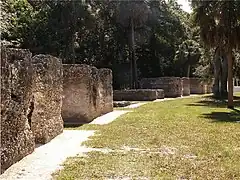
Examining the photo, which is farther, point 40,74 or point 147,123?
point 147,123

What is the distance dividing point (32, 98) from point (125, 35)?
35.0m

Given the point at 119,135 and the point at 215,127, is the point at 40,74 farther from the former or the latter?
the point at 215,127

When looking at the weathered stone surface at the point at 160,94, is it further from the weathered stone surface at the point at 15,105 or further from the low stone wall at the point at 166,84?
the weathered stone surface at the point at 15,105

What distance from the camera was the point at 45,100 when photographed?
13.0m

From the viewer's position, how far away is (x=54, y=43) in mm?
38125

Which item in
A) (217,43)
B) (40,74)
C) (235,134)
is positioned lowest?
(235,134)

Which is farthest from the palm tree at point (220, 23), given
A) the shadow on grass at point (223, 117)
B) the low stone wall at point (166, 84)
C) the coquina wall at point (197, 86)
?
the coquina wall at point (197, 86)

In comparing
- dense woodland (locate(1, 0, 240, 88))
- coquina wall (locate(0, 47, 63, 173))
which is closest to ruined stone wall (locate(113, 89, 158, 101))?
dense woodland (locate(1, 0, 240, 88))

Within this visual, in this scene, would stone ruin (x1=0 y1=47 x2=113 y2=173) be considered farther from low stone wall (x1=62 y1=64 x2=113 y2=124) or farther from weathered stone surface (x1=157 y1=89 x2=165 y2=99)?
weathered stone surface (x1=157 y1=89 x2=165 y2=99)

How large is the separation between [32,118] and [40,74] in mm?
1465

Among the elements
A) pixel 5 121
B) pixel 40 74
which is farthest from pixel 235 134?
pixel 5 121

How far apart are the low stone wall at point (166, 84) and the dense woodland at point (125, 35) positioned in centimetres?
181

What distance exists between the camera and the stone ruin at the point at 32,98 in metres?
9.10

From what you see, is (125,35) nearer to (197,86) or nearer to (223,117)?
(197,86)
